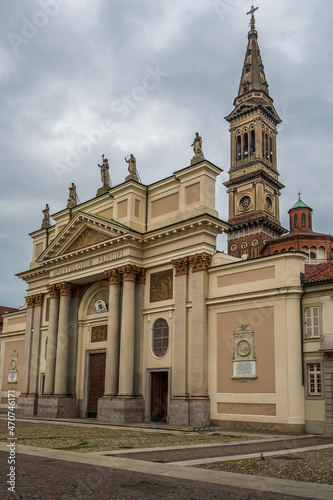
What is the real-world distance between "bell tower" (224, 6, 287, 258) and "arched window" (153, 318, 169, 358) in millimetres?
38919

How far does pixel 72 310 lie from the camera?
34750 millimetres

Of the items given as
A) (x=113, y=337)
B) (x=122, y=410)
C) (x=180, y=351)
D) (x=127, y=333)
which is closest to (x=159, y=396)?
(x=122, y=410)

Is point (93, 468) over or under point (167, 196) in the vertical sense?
under

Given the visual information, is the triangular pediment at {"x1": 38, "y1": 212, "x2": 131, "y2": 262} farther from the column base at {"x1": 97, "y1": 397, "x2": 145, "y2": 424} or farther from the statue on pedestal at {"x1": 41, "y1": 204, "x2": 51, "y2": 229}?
the column base at {"x1": 97, "y1": 397, "x2": 145, "y2": 424}

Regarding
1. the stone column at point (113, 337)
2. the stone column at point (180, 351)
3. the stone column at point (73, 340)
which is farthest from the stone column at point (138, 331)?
the stone column at point (73, 340)

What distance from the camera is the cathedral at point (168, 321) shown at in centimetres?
2302

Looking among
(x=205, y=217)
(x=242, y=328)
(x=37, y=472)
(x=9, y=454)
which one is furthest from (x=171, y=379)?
(x=37, y=472)

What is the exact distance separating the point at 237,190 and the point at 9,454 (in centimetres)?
6317

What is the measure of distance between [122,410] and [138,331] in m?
4.63

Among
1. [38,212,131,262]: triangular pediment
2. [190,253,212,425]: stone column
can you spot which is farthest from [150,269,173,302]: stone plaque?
[38,212,131,262]: triangular pediment

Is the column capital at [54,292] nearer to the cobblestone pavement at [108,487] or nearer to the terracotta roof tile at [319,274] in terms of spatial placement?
the terracotta roof tile at [319,274]

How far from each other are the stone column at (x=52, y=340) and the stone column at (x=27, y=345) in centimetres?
376

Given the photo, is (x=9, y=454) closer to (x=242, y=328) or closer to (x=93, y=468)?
(x=93, y=468)

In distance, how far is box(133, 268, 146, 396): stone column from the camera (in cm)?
2895
